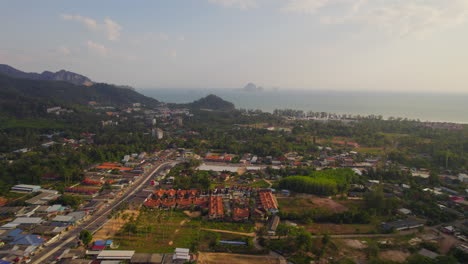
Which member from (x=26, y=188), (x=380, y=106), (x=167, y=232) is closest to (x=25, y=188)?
(x=26, y=188)

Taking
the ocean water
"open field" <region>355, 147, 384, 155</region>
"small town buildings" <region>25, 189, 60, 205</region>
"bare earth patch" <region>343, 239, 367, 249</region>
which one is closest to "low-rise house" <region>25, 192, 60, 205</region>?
"small town buildings" <region>25, 189, 60, 205</region>

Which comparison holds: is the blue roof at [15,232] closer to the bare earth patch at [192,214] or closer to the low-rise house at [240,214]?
the bare earth patch at [192,214]

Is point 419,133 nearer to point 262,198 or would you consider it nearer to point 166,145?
point 262,198

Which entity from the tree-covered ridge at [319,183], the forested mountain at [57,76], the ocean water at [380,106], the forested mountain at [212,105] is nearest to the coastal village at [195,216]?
the tree-covered ridge at [319,183]

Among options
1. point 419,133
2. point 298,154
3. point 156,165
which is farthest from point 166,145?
point 419,133

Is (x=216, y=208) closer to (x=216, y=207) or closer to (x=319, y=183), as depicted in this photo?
(x=216, y=207)

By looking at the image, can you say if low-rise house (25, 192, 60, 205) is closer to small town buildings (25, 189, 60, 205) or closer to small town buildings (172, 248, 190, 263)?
small town buildings (25, 189, 60, 205)
